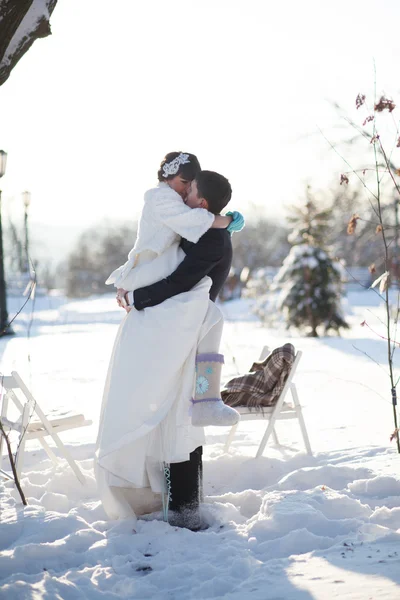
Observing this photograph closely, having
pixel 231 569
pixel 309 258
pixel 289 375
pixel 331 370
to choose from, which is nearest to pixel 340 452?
pixel 289 375

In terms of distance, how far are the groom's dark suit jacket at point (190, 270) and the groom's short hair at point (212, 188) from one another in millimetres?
166

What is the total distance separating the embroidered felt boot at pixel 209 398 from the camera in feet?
12.1

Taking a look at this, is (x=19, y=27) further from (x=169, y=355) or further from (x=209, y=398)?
(x=209, y=398)

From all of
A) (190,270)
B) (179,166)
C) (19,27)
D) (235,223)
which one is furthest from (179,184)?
(19,27)

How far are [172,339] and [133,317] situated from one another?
0.28 metres

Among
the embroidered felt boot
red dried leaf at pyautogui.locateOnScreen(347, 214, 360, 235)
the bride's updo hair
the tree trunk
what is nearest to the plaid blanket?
red dried leaf at pyautogui.locateOnScreen(347, 214, 360, 235)

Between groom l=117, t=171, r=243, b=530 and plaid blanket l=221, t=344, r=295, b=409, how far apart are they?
128 centimetres

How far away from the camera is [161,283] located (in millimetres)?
3793

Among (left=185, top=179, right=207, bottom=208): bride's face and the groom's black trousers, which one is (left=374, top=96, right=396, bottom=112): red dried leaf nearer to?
(left=185, top=179, right=207, bottom=208): bride's face

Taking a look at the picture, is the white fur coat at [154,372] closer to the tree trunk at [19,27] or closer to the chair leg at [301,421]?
the tree trunk at [19,27]

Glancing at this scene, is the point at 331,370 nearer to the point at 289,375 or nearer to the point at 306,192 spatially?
the point at 289,375

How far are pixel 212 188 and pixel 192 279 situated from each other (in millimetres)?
531

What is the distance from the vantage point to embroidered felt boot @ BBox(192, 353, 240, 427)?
3.69m

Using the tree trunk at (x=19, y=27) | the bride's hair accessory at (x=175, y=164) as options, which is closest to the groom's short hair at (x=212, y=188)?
the bride's hair accessory at (x=175, y=164)
